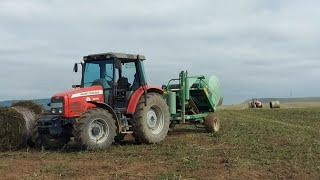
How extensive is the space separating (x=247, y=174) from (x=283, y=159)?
6.47ft

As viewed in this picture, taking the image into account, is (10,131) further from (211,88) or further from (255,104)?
(255,104)

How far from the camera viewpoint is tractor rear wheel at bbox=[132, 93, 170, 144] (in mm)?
13406

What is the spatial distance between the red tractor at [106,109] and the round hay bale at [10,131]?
38 centimetres

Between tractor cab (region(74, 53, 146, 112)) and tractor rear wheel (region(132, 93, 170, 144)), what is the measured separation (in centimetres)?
45

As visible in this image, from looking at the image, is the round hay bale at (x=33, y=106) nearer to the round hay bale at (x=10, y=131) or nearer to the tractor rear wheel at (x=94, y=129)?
the round hay bale at (x=10, y=131)

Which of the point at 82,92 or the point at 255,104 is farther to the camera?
the point at 255,104

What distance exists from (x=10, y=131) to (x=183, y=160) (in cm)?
498

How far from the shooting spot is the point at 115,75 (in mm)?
13445

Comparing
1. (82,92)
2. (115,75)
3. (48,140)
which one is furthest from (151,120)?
(48,140)

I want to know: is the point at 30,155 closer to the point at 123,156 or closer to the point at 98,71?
the point at 123,156

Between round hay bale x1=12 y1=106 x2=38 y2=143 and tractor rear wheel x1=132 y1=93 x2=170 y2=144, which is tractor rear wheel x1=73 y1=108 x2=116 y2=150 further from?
round hay bale x1=12 y1=106 x2=38 y2=143

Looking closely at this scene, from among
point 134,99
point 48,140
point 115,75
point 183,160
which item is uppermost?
point 115,75

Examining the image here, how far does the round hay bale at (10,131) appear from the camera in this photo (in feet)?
41.7

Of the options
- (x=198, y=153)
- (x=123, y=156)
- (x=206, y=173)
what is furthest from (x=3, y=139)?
(x=206, y=173)
